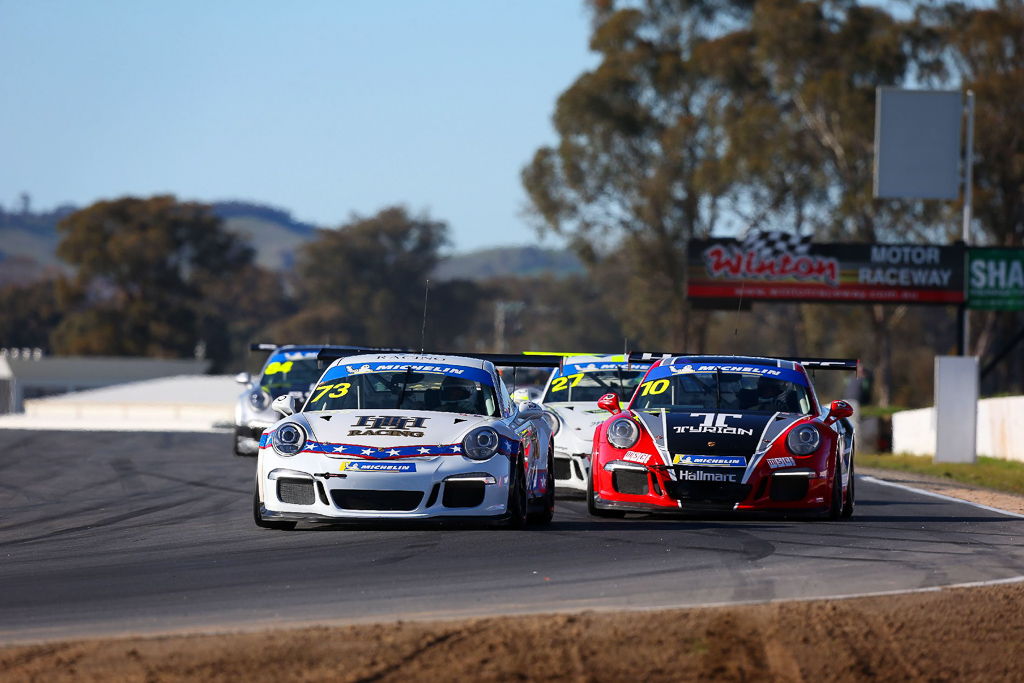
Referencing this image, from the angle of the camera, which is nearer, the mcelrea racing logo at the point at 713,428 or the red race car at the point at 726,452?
the red race car at the point at 726,452

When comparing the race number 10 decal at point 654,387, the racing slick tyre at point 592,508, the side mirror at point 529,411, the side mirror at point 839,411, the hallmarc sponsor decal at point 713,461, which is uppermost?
the race number 10 decal at point 654,387

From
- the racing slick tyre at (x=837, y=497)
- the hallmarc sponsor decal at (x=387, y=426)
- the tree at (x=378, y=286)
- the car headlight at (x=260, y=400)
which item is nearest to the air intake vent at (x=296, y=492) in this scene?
the hallmarc sponsor decal at (x=387, y=426)

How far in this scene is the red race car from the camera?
12672 mm

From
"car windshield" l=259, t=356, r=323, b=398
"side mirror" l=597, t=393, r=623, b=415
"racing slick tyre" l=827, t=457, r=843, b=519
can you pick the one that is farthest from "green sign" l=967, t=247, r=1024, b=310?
"side mirror" l=597, t=393, r=623, b=415

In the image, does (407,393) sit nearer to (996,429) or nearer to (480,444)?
(480,444)

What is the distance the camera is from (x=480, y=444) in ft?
37.6

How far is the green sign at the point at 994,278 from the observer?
32531 mm

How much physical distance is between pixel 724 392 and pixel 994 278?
20.4 meters

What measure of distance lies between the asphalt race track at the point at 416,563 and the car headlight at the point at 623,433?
615 millimetres

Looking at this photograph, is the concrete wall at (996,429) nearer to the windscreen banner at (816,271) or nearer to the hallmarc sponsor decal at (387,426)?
the windscreen banner at (816,271)

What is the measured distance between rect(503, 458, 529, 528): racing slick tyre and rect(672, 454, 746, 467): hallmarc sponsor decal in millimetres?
1453

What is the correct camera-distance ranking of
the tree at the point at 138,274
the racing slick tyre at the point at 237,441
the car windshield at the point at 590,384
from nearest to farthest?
the car windshield at the point at 590,384, the racing slick tyre at the point at 237,441, the tree at the point at 138,274

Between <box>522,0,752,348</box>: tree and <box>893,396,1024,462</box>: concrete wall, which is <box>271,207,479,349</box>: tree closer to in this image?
<box>522,0,752,348</box>: tree

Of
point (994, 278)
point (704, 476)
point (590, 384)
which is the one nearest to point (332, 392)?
point (704, 476)
